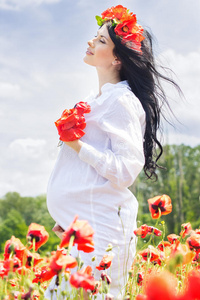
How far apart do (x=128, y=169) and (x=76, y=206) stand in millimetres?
318

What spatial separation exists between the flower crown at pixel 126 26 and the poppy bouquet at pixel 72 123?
63cm

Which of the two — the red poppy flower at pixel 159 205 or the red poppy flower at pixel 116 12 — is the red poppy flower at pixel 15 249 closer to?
the red poppy flower at pixel 159 205

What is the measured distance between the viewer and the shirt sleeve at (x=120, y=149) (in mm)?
1924

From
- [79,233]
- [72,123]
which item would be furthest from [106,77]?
[79,233]

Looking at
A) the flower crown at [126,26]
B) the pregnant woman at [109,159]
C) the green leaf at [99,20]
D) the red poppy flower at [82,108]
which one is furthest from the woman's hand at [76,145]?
the green leaf at [99,20]

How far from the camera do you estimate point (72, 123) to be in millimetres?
1967

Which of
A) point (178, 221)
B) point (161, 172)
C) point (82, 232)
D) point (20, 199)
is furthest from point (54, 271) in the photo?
point (20, 199)

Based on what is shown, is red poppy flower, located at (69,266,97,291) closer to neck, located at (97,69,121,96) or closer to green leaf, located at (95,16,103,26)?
neck, located at (97,69,121,96)

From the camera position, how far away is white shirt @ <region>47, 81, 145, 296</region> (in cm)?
194

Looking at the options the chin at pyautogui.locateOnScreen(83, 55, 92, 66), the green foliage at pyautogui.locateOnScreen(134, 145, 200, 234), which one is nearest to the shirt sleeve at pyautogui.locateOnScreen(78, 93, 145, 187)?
the chin at pyautogui.locateOnScreen(83, 55, 92, 66)

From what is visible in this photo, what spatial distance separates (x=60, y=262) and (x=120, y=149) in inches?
37.6

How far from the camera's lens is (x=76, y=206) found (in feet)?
6.59

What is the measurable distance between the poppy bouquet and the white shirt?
0.08 metres

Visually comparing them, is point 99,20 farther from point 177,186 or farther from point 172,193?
point 177,186
